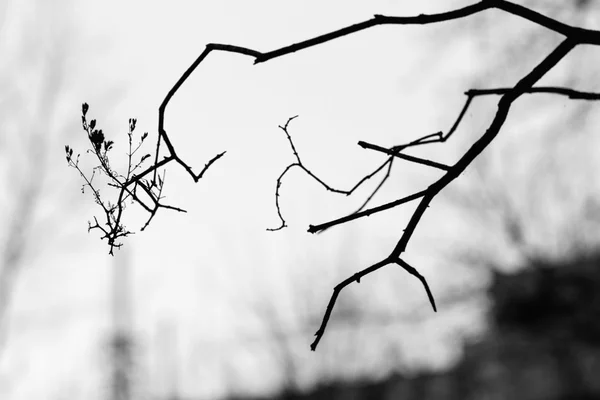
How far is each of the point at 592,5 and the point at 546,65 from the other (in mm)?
4092

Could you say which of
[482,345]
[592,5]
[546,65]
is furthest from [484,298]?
[546,65]

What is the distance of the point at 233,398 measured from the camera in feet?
55.9

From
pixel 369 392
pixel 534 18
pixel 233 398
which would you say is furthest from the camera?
pixel 233 398

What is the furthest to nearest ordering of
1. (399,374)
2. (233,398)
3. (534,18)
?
(233,398) < (399,374) < (534,18)

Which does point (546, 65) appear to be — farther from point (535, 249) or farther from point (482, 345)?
point (482, 345)

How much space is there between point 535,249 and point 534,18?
13.9 m

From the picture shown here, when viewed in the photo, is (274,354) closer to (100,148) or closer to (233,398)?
(233,398)

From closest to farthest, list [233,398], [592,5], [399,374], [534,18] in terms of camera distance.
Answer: [534,18] < [592,5] < [399,374] < [233,398]

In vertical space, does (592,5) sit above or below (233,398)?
above

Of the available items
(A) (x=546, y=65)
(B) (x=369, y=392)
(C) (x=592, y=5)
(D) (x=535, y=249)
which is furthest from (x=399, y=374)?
(A) (x=546, y=65)

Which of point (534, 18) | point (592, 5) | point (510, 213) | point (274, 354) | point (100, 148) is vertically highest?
point (510, 213)

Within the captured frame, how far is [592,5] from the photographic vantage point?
5211 millimetres

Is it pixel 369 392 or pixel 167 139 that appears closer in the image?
pixel 167 139

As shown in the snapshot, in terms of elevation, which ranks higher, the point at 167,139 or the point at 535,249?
the point at 535,249
